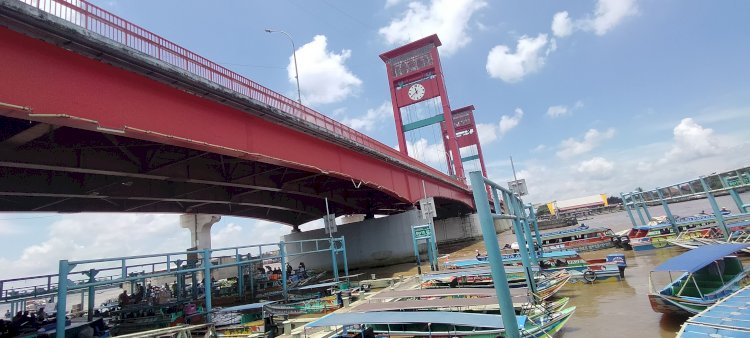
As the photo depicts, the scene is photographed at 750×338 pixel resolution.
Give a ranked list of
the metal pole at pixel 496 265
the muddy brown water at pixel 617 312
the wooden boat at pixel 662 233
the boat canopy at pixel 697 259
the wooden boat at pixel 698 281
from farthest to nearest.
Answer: the wooden boat at pixel 662 233 → the boat canopy at pixel 697 259 → the wooden boat at pixel 698 281 → the muddy brown water at pixel 617 312 → the metal pole at pixel 496 265

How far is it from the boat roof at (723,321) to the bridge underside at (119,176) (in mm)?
16115

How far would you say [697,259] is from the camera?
9.30 metres

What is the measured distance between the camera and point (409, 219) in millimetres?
32094

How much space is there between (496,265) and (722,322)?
16.0 feet

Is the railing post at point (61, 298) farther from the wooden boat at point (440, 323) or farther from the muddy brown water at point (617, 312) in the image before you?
the muddy brown water at point (617, 312)

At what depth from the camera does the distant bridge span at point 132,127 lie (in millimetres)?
8859

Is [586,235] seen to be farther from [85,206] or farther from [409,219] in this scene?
[85,206]

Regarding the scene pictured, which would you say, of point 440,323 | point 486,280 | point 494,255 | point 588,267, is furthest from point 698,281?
point 494,255

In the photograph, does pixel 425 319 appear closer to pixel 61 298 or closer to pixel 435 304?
pixel 435 304

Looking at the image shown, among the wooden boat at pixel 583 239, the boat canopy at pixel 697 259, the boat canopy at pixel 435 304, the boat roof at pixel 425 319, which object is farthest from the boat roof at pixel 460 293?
the wooden boat at pixel 583 239

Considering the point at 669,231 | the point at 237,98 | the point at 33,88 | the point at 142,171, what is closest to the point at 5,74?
the point at 33,88

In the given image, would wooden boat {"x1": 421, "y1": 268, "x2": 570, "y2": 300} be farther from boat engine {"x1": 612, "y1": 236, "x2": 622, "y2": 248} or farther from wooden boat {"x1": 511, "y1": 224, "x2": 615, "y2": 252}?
boat engine {"x1": 612, "y1": 236, "x2": 622, "y2": 248}

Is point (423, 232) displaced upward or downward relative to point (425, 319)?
upward

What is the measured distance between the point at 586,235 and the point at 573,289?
14986mm
